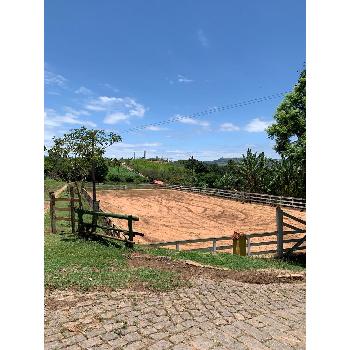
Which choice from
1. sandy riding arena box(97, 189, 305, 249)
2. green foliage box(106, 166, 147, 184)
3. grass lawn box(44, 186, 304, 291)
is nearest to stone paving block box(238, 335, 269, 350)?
grass lawn box(44, 186, 304, 291)

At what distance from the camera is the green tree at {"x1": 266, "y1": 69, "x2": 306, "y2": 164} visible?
1398 centimetres

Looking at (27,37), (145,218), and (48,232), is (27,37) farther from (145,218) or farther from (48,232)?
(145,218)

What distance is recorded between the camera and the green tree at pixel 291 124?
14.0 m

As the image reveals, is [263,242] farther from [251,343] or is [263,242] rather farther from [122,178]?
[122,178]

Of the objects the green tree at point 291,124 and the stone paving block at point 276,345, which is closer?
the stone paving block at point 276,345

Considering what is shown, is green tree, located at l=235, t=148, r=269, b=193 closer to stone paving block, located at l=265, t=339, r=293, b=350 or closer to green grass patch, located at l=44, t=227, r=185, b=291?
green grass patch, located at l=44, t=227, r=185, b=291

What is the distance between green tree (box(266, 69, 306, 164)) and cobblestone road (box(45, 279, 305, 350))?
876 centimetres

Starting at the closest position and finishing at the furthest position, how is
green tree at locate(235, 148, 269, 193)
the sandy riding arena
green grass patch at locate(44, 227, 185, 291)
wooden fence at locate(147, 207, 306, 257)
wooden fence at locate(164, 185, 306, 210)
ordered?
1. green grass patch at locate(44, 227, 185, 291)
2. wooden fence at locate(147, 207, 306, 257)
3. the sandy riding arena
4. wooden fence at locate(164, 185, 306, 210)
5. green tree at locate(235, 148, 269, 193)

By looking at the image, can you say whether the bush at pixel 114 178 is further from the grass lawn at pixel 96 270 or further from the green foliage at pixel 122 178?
the grass lawn at pixel 96 270

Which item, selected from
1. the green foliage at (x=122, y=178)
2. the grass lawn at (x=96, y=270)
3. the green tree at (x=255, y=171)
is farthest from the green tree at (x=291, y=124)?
the green foliage at (x=122, y=178)

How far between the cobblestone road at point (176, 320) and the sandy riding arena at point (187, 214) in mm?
12411

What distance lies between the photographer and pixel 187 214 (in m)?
29.7

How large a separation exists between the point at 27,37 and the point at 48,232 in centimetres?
1189
